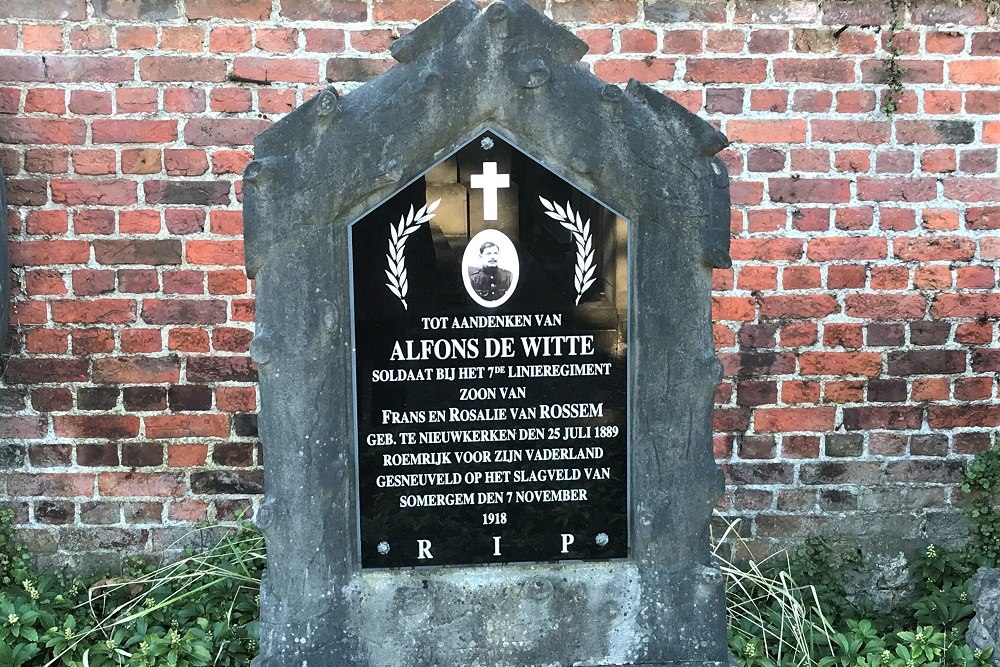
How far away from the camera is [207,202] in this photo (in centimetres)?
334

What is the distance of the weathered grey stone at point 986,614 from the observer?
2.89 meters

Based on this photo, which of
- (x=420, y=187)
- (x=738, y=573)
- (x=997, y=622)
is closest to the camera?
(x=420, y=187)

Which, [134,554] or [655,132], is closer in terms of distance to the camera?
[655,132]

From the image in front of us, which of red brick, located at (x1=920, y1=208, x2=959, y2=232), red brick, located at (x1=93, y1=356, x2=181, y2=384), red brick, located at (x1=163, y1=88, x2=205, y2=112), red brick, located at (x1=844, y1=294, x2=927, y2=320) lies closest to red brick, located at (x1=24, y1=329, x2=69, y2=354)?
red brick, located at (x1=93, y1=356, x2=181, y2=384)

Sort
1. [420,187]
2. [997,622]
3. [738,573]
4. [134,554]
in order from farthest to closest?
[134,554] < [738,573] < [997,622] < [420,187]

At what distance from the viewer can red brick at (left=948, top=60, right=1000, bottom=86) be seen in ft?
11.1

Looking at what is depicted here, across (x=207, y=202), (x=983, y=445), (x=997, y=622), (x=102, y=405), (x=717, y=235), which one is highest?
(x=207, y=202)

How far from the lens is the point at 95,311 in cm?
336

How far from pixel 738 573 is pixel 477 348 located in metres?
1.42

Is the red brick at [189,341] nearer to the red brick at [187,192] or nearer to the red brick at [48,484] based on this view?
the red brick at [187,192]

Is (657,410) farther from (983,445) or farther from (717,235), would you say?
(983,445)

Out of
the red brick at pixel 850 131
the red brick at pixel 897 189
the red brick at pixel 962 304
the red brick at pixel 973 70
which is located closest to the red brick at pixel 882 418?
the red brick at pixel 962 304

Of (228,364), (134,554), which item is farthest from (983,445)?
(134,554)

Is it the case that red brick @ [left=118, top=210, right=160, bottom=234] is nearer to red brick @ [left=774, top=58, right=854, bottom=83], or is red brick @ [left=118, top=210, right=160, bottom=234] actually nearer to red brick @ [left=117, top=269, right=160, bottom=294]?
red brick @ [left=117, top=269, right=160, bottom=294]
